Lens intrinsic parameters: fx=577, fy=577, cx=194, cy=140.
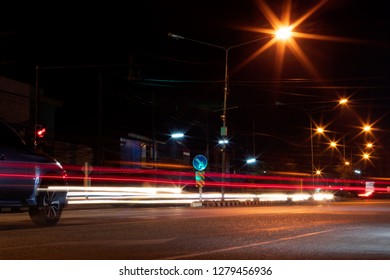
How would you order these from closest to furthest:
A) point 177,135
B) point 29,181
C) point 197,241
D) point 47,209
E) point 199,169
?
1. point 197,241
2. point 29,181
3. point 47,209
4. point 199,169
5. point 177,135

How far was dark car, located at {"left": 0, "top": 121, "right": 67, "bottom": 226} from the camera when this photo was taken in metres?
11.1

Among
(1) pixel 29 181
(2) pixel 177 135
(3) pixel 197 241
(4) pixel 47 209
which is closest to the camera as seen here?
(3) pixel 197 241

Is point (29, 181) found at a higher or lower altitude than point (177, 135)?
lower

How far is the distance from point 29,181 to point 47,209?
3.87ft

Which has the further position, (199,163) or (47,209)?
(199,163)

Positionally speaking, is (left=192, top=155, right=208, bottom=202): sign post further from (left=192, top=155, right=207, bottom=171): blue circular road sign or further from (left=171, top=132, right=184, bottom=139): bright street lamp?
(left=171, top=132, right=184, bottom=139): bright street lamp

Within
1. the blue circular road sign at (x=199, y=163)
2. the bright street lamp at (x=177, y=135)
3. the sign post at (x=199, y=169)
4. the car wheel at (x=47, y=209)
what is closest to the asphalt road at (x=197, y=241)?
the car wheel at (x=47, y=209)

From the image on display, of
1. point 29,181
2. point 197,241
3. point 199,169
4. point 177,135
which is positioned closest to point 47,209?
point 29,181

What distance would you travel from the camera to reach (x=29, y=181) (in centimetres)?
1177

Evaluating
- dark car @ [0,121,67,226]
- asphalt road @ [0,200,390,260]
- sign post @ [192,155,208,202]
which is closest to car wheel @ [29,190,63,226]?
dark car @ [0,121,67,226]

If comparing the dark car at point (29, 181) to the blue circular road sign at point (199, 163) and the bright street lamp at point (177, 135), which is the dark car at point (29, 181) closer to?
the blue circular road sign at point (199, 163)

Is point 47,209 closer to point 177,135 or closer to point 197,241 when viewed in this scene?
point 197,241
